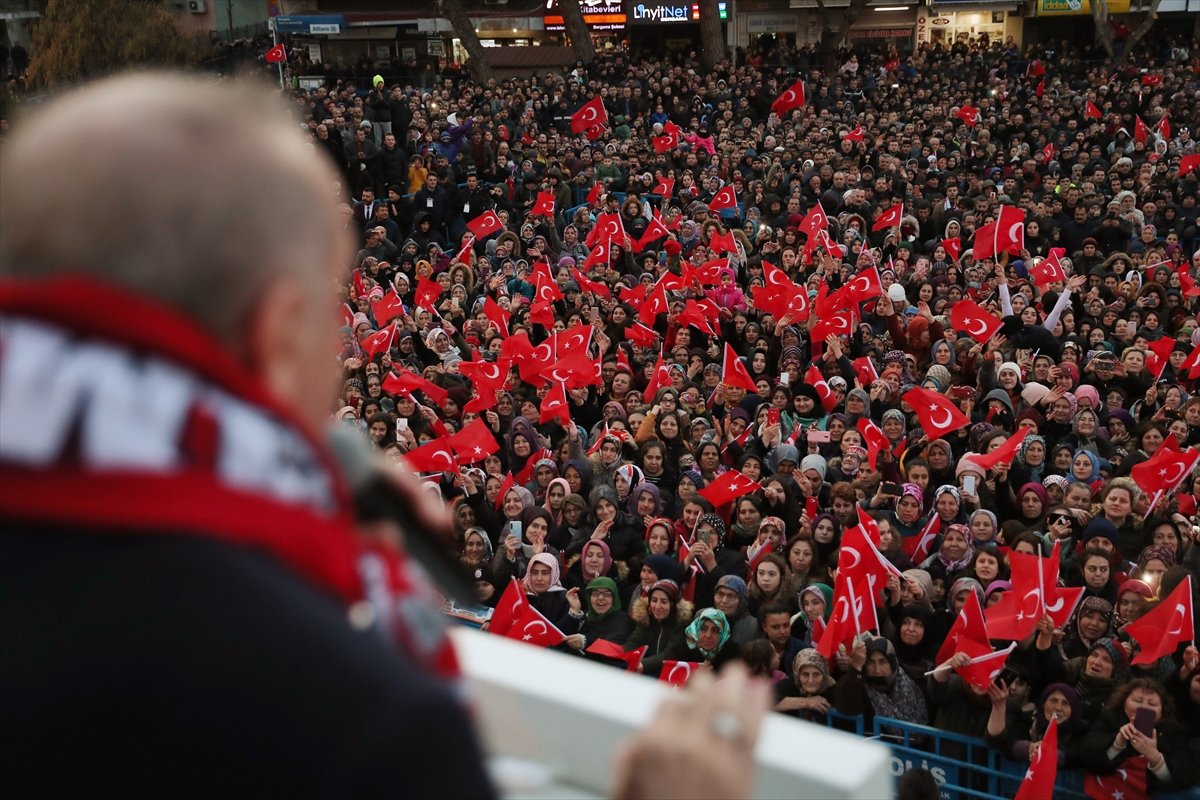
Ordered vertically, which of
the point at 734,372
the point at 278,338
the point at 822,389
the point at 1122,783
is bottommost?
the point at 1122,783

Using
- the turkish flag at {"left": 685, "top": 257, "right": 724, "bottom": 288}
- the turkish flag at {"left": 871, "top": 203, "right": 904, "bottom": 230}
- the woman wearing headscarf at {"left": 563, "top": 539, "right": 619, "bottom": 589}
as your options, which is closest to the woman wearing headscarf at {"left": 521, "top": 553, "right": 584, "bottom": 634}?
the woman wearing headscarf at {"left": 563, "top": 539, "right": 619, "bottom": 589}

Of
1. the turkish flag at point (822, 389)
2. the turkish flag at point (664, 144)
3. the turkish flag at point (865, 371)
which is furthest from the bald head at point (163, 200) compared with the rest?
the turkish flag at point (664, 144)

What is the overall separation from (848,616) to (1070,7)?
37.8m

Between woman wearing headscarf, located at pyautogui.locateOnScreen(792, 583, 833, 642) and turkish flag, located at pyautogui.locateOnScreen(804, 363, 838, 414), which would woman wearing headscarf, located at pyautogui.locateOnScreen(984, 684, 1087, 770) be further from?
turkish flag, located at pyautogui.locateOnScreen(804, 363, 838, 414)

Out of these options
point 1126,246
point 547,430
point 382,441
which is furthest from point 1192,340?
point 382,441

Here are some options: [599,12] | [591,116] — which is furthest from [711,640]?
[599,12]

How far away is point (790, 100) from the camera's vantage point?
21609mm

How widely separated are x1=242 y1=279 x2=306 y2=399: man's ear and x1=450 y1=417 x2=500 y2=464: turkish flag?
7260 mm

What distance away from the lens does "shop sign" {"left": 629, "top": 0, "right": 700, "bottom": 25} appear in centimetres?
3731

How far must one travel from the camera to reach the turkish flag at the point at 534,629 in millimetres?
5680

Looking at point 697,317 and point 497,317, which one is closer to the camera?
point 697,317

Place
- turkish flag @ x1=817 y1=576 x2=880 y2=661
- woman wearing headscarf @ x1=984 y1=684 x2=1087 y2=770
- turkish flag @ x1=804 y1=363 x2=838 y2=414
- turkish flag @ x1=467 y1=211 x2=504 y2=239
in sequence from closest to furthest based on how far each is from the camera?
woman wearing headscarf @ x1=984 y1=684 x2=1087 y2=770 → turkish flag @ x1=817 y1=576 x2=880 y2=661 → turkish flag @ x1=804 y1=363 x2=838 y2=414 → turkish flag @ x1=467 y1=211 x2=504 y2=239

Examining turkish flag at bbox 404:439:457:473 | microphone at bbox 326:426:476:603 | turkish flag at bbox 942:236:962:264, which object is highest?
microphone at bbox 326:426:476:603

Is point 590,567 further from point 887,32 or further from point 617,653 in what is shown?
point 887,32
